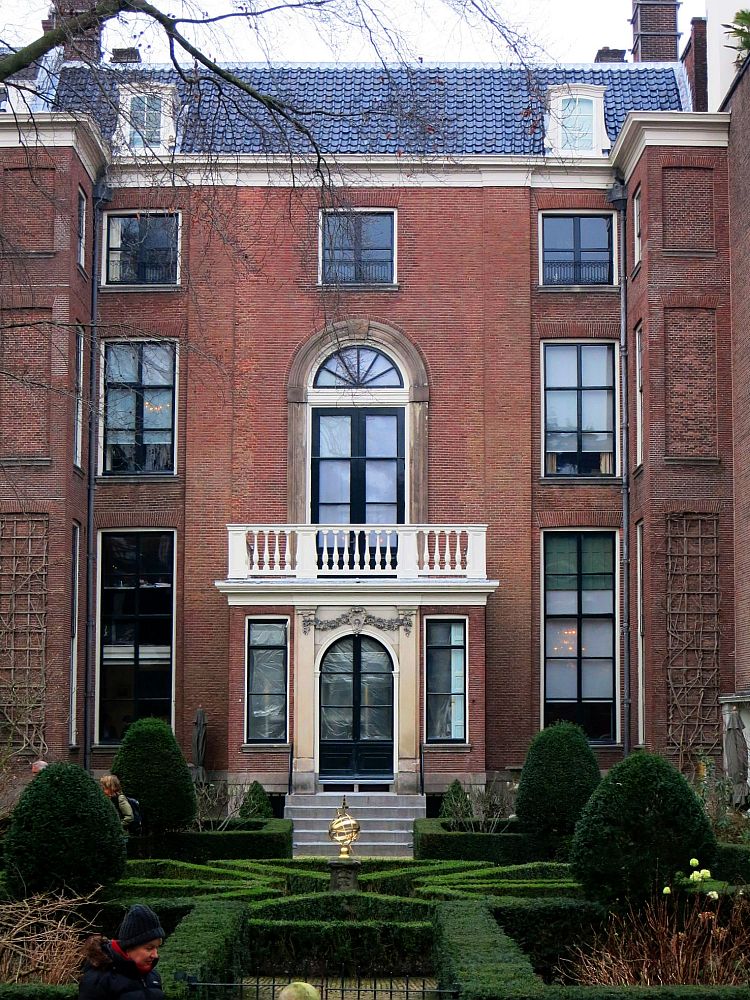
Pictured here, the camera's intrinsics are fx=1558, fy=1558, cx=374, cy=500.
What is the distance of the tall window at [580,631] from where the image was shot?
28.0 meters

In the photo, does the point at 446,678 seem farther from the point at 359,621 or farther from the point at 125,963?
the point at 125,963

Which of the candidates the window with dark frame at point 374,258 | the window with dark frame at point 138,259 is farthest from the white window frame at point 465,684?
the window with dark frame at point 138,259

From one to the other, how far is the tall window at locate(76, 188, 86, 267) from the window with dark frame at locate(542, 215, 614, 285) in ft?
27.7

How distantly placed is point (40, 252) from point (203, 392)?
3.95 meters

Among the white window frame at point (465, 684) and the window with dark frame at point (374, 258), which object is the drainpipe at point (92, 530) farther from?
the white window frame at point (465, 684)

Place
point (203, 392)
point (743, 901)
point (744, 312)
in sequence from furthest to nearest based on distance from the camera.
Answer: point (203, 392), point (744, 312), point (743, 901)

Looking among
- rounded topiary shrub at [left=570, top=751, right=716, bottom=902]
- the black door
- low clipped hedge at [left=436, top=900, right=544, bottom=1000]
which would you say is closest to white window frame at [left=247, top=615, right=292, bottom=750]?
the black door

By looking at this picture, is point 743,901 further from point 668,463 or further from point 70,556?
point 70,556

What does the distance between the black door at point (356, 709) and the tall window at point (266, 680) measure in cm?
72

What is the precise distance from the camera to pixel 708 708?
2609 cm

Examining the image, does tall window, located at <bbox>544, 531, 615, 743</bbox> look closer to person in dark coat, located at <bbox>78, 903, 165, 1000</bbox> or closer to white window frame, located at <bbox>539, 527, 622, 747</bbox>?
white window frame, located at <bbox>539, 527, 622, 747</bbox>

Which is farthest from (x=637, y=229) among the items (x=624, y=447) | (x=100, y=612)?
(x=100, y=612)

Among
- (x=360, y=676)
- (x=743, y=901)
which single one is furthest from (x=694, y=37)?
(x=743, y=901)

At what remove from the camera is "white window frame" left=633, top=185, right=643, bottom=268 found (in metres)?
27.8
